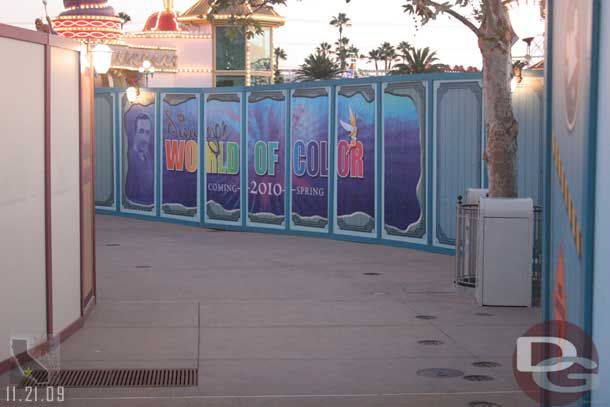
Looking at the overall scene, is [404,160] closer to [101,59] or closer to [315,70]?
[101,59]

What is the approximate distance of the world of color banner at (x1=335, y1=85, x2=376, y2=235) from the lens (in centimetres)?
1811

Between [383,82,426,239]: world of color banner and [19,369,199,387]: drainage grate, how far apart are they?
30.7ft

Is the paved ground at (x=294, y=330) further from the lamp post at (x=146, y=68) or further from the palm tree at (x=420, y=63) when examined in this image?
the palm tree at (x=420, y=63)

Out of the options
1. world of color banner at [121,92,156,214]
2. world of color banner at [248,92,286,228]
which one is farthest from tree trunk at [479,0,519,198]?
world of color banner at [121,92,156,214]

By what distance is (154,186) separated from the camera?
75.6 ft

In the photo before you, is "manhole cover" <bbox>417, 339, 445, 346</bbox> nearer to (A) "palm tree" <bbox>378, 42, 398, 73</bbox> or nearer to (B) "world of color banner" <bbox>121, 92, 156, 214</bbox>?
(B) "world of color banner" <bbox>121, 92, 156, 214</bbox>

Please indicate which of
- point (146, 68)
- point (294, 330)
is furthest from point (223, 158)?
point (146, 68)

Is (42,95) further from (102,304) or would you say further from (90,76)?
(102,304)

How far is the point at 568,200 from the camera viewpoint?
4898mm

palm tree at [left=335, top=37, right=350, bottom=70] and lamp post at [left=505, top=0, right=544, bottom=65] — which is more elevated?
palm tree at [left=335, top=37, right=350, bottom=70]

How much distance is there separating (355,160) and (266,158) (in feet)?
8.20

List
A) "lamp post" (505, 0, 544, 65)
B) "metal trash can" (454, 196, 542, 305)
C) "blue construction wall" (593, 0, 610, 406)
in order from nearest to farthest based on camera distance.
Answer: "blue construction wall" (593, 0, 610, 406)
"lamp post" (505, 0, 544, 65)
"metal trash can" (454, 196, 542, 305)

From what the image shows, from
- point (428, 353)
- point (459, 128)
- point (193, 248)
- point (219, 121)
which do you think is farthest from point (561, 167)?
point (219, 121)

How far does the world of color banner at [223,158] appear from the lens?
20859 mm
